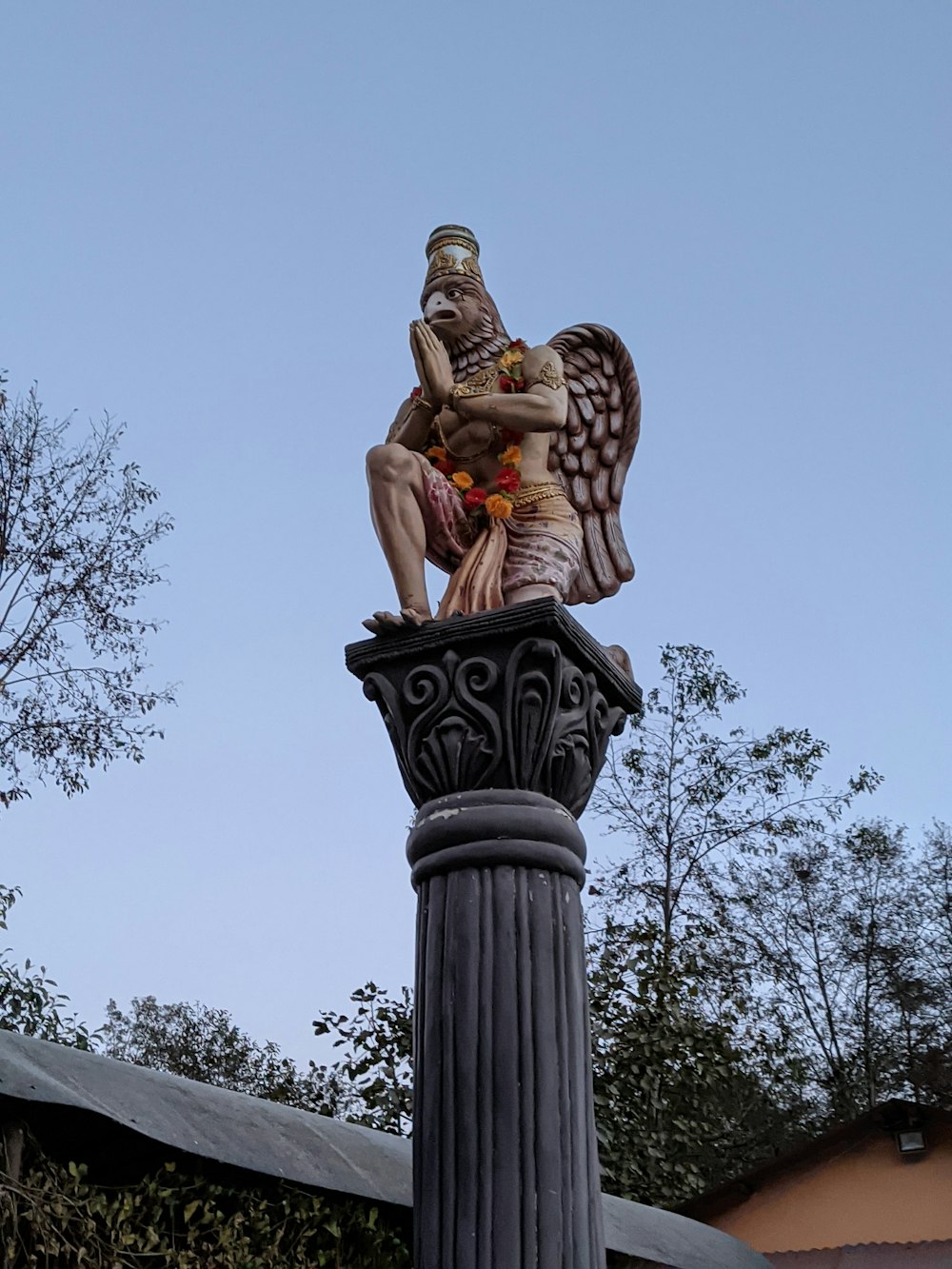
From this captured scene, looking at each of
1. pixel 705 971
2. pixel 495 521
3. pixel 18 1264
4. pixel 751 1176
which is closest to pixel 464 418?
pixel 495 521

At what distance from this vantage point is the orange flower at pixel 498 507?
459 cm

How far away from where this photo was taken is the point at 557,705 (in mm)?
3953

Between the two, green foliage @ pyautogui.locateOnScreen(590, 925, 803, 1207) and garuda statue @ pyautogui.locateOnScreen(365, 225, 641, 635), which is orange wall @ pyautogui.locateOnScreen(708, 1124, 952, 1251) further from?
garuda statue @ pyautogui.locateOnScreen(365, 225, 641, 635)

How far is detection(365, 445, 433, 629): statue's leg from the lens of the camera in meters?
4.38

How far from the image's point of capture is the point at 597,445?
507 cm

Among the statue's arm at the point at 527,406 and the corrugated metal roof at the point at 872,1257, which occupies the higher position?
the statue's arm at the point at 527,406

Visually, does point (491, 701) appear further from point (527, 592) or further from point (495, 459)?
point (495, 459)

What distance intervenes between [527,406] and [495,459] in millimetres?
234

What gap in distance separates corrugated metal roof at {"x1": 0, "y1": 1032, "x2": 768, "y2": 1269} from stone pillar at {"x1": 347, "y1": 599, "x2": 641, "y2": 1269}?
1.12 meters

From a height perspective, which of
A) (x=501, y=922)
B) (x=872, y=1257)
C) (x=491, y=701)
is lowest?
(x=872, y=1257)

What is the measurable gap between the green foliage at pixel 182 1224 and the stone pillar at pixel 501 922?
49.7 inches

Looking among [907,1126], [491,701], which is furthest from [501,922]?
[907,1126]

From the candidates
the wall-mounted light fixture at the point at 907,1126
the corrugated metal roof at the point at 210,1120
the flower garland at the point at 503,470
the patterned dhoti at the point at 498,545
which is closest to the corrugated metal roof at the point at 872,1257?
the wall-mounted light fixture at the point at 907,1126

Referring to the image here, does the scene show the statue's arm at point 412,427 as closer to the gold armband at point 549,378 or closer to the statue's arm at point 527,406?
the statue's arm at point 527,406
